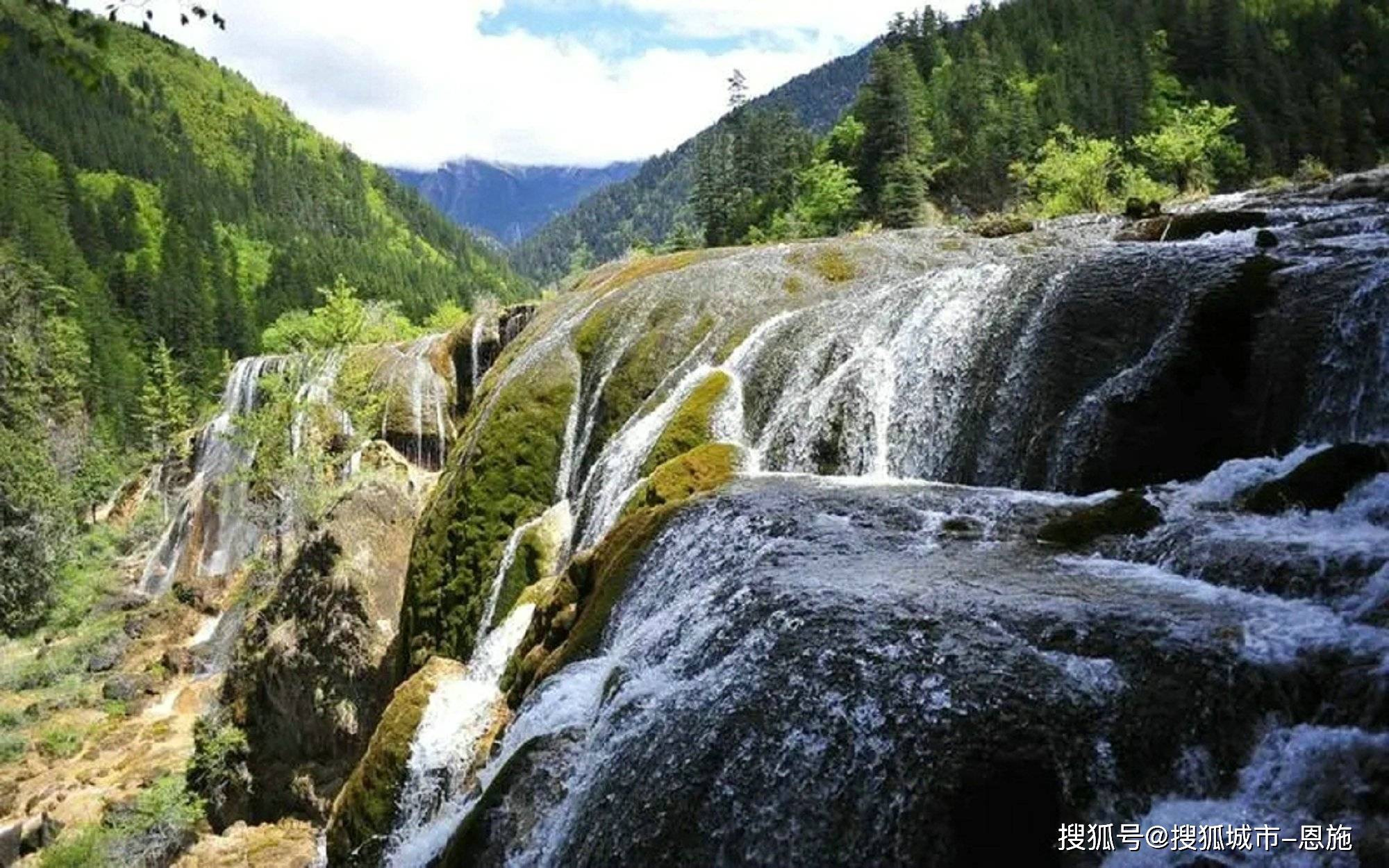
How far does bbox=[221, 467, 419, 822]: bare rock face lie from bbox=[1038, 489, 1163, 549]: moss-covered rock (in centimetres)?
1553

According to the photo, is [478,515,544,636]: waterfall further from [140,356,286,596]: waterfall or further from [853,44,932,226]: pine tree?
[853,44,932,226]: pine tree

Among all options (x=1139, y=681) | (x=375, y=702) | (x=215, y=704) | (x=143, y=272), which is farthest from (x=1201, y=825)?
(x=143, y=272)

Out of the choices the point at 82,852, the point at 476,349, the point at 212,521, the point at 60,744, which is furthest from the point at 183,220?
the point at 82,852

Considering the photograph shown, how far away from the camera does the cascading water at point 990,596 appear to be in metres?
5.36

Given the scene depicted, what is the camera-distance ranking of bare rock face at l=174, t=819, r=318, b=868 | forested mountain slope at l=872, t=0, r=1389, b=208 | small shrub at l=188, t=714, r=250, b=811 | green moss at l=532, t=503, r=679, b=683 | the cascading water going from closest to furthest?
the cascading water, green moss at l=532, t=503, r=679, b=683, bare rock face at l=174, t=819, r=318, b=868, small shrub at l=188, t=714, r=250, b=811, forested mountain slope at l=872, t=0, r=1389, b=208

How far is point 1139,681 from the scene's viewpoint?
5.62 meters

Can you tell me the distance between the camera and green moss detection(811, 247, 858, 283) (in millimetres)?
20781

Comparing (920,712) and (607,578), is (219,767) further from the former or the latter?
(920,712)

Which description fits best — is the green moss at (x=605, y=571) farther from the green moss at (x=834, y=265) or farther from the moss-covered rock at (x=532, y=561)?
the green moss at (x=834, y=265)

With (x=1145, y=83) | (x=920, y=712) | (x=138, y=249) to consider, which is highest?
(x=138, y=249)

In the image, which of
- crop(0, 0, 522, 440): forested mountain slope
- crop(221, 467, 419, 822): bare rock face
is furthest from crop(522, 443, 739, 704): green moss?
crop(0, 0, 522, 440): forested mountain slope

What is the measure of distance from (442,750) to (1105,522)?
8876 mm

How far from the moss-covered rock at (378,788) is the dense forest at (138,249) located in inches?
414

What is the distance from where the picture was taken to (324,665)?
20.7 m
